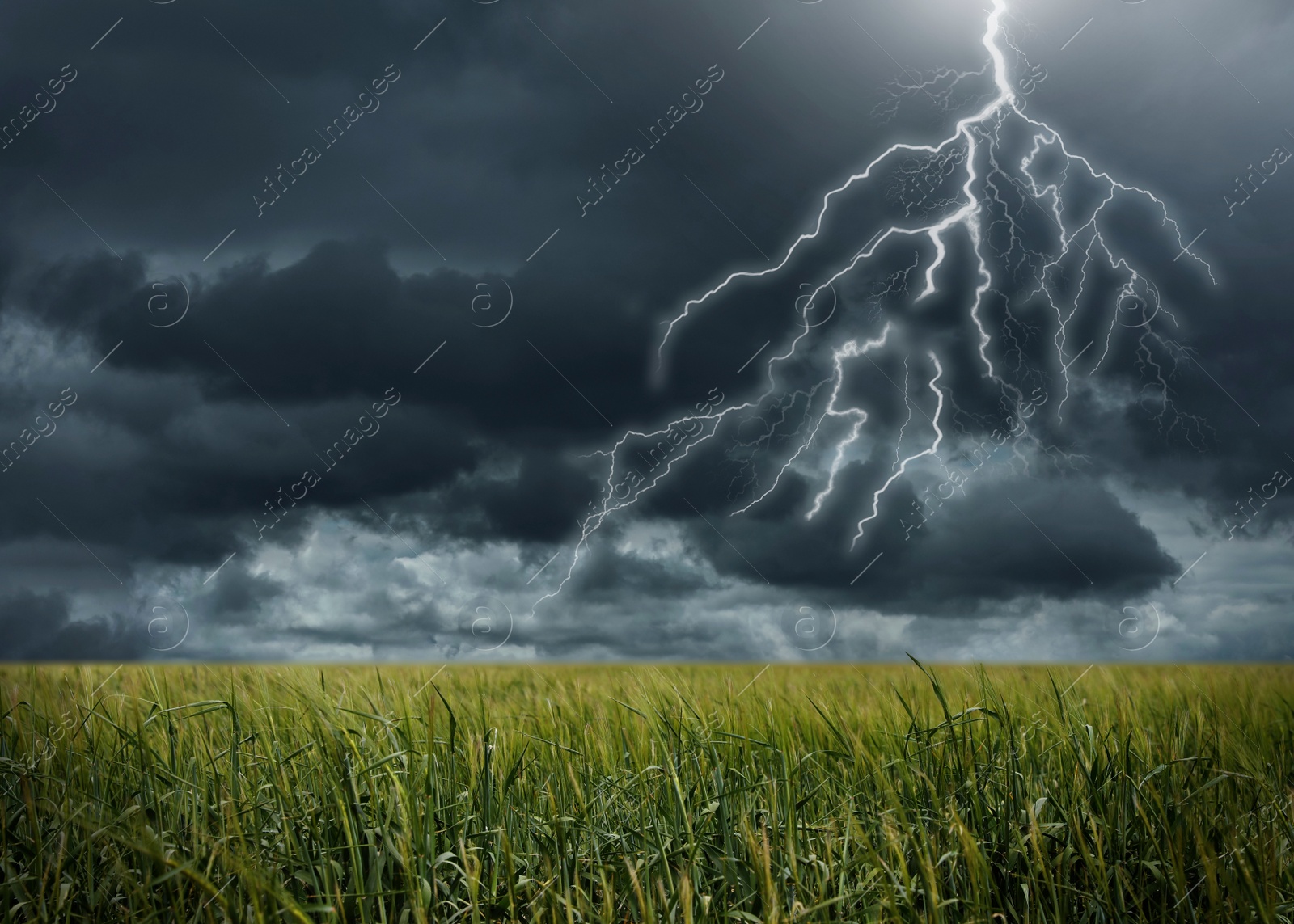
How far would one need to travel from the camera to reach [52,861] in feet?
12.7

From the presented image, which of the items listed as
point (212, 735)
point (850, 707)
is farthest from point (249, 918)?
point (850, 707)

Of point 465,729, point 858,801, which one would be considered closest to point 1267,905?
point 858,801

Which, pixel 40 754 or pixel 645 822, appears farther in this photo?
pixel 40 754

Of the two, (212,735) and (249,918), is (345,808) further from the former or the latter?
(212,735)

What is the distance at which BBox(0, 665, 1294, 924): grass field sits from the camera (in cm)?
342

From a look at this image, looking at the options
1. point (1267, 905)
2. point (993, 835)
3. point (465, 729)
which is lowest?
point (1267, 905)

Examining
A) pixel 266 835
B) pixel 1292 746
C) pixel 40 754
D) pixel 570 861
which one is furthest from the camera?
pixel 1292 746

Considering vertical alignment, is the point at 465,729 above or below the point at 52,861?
above

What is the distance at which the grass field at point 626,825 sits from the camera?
11.2ft

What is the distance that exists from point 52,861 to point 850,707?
216 inches

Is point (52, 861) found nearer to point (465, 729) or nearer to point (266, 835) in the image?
point (266, 835)

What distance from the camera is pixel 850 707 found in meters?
7.03

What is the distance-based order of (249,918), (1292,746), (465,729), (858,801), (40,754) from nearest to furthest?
(249,918) → (858,801) → (40,754) → (465,729) → (1292,746)

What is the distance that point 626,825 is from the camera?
13.6 ft
